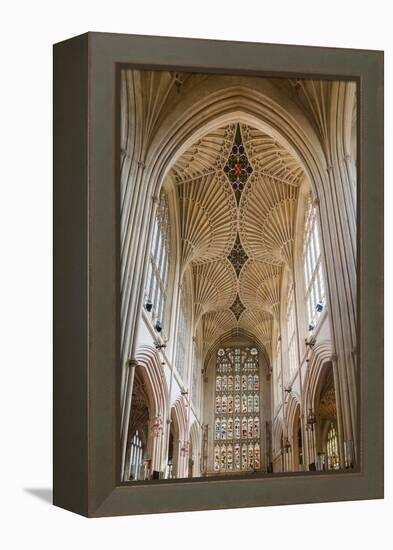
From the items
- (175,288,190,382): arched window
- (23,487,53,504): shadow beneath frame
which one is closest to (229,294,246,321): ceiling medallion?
(175,288,190,382): arched window

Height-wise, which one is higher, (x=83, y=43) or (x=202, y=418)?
(x=83, y=43)

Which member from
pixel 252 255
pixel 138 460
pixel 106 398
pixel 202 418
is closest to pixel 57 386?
pixel 106 398

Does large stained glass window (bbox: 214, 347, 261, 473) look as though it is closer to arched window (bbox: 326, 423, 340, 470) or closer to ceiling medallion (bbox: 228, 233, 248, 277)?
arched window (bbox: 326, 423, 340, 470)

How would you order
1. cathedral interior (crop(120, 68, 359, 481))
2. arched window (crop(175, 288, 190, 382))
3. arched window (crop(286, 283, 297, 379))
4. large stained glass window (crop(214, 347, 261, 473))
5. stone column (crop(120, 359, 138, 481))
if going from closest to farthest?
stone column (crop(120, 359, 138, 481)), cathedral interior (crop(120, 68, 359, 481)), large stained glass window (crop(214, 347, 261, 473)), arched window (crop(175, 288, 190, 382)), arched window (crop(286, 283, 297, 379))

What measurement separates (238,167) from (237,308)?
1.44m

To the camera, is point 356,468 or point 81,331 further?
point 356,468

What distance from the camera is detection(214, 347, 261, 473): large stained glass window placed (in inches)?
349

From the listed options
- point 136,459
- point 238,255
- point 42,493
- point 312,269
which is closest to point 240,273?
point 238,255

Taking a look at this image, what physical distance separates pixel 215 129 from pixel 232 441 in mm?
3047

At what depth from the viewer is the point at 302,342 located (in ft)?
30.5

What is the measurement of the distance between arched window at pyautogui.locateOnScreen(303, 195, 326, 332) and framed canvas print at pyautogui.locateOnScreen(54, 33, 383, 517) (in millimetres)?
16

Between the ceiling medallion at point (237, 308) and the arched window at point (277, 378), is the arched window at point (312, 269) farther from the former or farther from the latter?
the ceiling medallion at point (237, 308)

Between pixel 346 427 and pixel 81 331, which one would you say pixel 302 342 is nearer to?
pixel 346 427

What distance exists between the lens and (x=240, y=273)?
Answer: 9.42 meters
